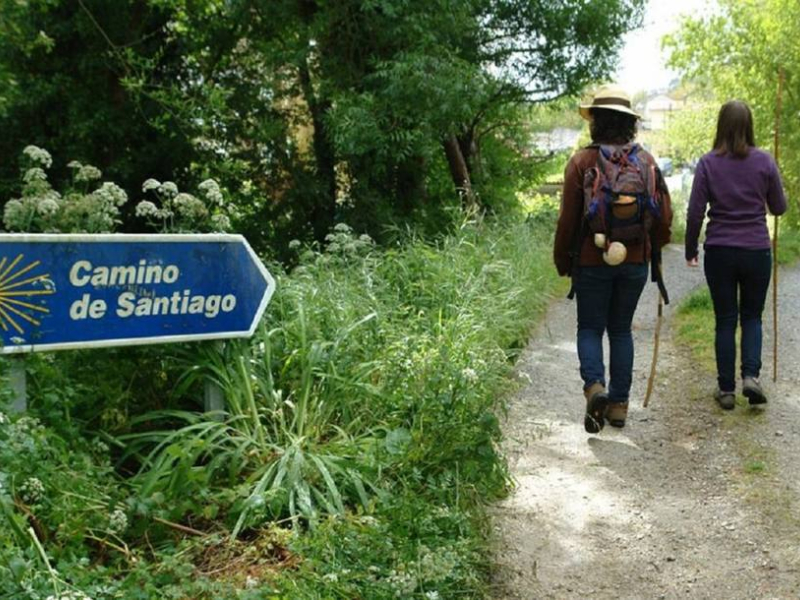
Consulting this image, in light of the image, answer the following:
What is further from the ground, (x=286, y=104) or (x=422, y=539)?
(x=286, y=104)

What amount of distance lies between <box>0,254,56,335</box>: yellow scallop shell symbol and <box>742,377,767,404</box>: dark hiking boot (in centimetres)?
419

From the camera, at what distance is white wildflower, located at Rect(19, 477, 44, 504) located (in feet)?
10.9

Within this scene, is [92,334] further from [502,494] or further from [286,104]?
[286,104]

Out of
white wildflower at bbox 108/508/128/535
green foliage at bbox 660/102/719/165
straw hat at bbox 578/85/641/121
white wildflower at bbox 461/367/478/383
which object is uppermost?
green foliage at bbox 660/102/719/165

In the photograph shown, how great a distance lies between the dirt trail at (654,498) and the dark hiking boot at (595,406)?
8cm

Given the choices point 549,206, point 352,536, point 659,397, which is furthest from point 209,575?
point 549,206

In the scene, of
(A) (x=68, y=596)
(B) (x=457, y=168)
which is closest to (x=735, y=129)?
(A) (x=68, y=596)

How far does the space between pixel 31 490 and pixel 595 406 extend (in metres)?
3.19

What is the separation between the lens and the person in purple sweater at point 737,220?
5902mm

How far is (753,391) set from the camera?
600cm

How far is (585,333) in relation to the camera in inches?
222

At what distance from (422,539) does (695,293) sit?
8048 millimetres

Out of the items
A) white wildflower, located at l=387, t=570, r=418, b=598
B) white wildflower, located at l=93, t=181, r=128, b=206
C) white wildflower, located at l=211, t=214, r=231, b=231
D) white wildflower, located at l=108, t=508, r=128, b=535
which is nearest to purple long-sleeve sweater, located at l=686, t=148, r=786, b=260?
white wildflower, located at l=211, t=214, r=231, b=231

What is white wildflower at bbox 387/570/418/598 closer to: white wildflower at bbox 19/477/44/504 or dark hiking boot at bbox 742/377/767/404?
white wildflower at bbox 19/477/44/504
